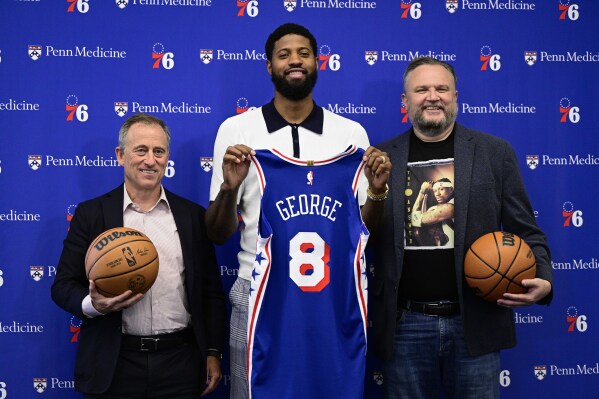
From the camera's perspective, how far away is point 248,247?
7.88ft

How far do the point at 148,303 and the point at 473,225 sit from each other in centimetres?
148

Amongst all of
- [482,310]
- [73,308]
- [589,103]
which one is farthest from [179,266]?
[589,103]

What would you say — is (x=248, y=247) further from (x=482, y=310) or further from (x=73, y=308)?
(x=482, y=310)

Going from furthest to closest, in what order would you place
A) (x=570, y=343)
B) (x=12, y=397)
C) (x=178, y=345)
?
1. (x=570, y=343)
2. (x=12, y=397)
3. (x=178, y=345)

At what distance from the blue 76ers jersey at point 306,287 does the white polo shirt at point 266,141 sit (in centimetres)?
26

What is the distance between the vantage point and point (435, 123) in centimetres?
240

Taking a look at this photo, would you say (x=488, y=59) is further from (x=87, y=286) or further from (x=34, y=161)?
(x=34, y=161)

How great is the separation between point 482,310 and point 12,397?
2634 mm

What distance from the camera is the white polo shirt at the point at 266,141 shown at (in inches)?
94.2

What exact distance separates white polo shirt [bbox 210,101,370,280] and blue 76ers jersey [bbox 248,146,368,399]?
0.26 meters

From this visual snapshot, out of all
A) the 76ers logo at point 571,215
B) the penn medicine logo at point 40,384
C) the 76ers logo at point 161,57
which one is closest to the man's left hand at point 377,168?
the 76ers logo at point 161,57

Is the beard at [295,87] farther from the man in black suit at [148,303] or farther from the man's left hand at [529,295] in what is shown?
the man's left hand at [529,295]

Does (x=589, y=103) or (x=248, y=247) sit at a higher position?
(x=589, y=103)

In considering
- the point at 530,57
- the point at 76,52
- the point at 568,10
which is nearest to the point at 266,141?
the point at 76,52
